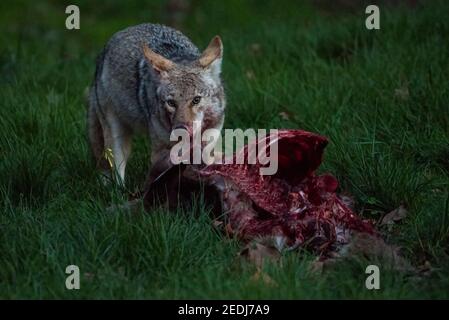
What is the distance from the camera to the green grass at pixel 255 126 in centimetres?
493

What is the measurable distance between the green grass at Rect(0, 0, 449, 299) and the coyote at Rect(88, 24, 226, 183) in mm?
187

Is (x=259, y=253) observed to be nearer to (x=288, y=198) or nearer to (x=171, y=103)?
(x=288, y=198)

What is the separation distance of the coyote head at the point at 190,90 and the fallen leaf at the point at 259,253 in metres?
1.19

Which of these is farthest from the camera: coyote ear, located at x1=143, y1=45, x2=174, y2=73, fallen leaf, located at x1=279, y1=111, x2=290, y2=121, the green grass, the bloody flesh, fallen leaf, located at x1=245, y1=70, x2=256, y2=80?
fallen leaf, located at x1=245, y1=70, x2=256, y2=80

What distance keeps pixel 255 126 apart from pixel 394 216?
1942mm

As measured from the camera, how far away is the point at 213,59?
21.5 feet

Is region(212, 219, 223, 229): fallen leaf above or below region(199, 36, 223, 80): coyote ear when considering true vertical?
below

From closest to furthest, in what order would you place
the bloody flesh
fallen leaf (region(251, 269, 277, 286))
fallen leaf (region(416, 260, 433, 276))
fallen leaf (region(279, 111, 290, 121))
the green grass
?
fallen leaf (region(251, 269, 277, 286))
the green grass
fallen leaf (region(416, 260, 433, 276))
the bloody flesh
fallen leaf (region(279, 111, 290, 121))

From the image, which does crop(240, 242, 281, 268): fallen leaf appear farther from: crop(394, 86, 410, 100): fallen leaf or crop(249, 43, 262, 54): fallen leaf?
crop(249, 43, 262, 54): fallen leaf

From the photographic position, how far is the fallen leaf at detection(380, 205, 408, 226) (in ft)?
18.8

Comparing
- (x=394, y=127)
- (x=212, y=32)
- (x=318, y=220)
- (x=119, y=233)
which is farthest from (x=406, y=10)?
(x=119, y=233)

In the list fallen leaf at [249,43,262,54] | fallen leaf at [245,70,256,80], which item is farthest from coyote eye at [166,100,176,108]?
fallen leaf at [249,43,262,54]

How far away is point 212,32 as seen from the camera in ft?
32.5

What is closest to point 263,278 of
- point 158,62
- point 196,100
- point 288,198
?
point 288,198
